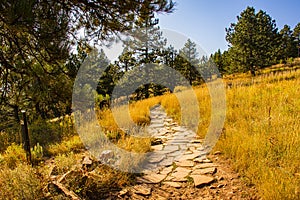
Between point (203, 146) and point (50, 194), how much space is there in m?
2.55

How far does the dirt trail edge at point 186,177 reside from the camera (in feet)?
7.27

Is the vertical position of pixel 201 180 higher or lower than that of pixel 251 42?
lower

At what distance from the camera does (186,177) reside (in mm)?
2609

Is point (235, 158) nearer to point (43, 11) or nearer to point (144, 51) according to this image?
point (43, 11)

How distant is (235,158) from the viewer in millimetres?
2764

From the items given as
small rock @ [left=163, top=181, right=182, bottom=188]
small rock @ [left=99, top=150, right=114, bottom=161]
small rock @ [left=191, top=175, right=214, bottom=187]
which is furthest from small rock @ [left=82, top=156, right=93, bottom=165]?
small rock @ [left=191, top=175, right=214, bottom=187]

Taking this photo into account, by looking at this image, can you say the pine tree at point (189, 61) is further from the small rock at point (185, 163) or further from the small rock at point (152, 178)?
the small rock at point (152, 178)

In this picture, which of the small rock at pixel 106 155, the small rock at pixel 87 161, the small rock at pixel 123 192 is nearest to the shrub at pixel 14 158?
the small rock at pixel 87 161

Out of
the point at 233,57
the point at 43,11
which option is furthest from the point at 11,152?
the point at 233,57

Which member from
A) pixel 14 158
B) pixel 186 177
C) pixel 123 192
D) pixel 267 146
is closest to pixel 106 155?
pixel 123 192

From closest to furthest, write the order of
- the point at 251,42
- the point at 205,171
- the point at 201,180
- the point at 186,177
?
the point at 201,180 → the point at 186,177 → the point at 205,171 → the point at 251,42

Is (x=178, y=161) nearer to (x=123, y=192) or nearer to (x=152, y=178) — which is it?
(x=152, y=178)

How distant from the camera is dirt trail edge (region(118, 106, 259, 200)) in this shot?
222 cm

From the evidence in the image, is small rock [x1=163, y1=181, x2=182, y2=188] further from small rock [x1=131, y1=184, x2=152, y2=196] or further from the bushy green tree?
the bushy green tree
